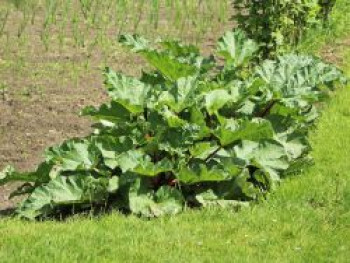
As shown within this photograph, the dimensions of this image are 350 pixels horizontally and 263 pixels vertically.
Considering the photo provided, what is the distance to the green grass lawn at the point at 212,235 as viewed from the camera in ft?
16.9

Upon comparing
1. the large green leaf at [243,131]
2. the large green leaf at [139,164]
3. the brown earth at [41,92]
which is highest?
the large green leaf at [243,131]

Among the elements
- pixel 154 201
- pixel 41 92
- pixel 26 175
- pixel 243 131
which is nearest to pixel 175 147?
pixel 154 201

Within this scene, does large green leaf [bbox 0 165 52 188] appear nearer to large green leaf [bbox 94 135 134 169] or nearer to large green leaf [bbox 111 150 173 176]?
large green leaf [bbox 94 135 134 169]

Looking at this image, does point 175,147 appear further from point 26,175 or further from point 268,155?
point 26,175

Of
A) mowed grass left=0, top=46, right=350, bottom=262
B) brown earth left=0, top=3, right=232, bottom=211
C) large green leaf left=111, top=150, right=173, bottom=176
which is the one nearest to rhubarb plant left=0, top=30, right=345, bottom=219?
large green leaf left=111, top=150, right=173, bottom=176

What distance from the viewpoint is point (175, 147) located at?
6133 mm

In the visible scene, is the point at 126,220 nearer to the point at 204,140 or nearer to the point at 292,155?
the point at 204,140

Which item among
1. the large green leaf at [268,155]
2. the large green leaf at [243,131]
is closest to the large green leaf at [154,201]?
the large green leaf at [243,131]

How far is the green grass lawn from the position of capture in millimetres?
5148

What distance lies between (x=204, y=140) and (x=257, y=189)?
1.79 feet

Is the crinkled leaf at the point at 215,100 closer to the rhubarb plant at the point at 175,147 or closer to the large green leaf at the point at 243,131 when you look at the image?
the rhubarb plant at the point at 175,147

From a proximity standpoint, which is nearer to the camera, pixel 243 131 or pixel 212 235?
pixel 212 235

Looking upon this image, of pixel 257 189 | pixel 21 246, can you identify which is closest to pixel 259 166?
pixel 257 189

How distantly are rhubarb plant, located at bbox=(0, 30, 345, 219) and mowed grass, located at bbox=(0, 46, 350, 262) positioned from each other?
A: 219 millimetres
